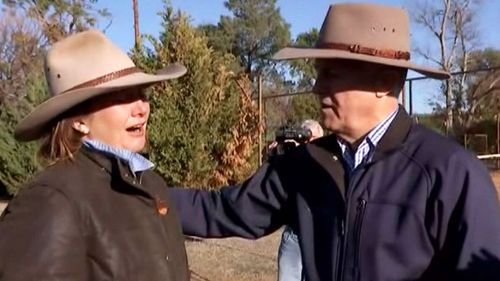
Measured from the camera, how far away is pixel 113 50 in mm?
2461

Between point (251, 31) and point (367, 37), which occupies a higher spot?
point (367, 37)

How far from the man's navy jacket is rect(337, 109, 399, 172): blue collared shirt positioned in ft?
0.07

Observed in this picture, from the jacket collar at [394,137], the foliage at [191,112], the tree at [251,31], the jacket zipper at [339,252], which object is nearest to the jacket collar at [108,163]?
the jacket zipper at [339,252]

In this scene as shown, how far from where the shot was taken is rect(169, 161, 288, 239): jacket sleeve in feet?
9.18

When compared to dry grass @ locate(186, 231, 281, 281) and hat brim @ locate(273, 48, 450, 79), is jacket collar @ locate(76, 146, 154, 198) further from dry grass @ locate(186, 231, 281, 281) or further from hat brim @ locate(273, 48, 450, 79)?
dry grass @ locate(186, 231, 281, 281)

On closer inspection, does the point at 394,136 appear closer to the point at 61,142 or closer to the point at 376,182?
the point at 376,182

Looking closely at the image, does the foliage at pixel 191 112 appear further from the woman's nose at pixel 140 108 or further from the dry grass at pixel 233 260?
the woman's nose at pixel 140 108

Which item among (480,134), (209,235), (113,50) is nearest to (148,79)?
(113,50)

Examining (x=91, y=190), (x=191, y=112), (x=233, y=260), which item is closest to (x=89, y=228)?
(x=91, y=190)

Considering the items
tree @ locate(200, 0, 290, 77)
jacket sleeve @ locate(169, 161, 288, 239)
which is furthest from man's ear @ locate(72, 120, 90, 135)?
tree @ locate(200, 0, 290, 77)

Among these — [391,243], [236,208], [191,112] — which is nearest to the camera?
[391,243]

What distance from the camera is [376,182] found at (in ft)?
7.89

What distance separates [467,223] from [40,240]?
3.56ft

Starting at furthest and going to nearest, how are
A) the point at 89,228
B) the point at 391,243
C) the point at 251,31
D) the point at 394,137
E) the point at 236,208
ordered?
1. the point at 251,31
2. the point at 236,208
3. the point at 394,137
4. the point at 391,243
5. the point at 89,228
